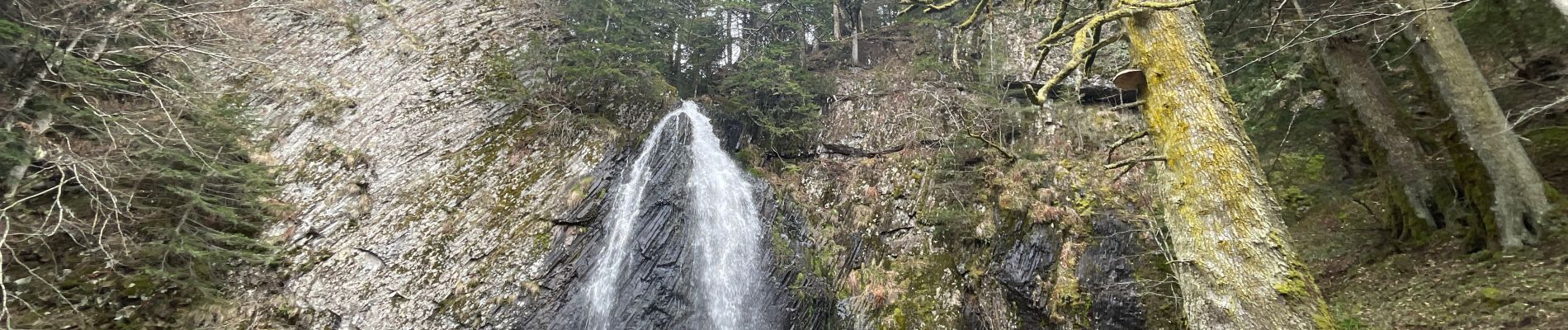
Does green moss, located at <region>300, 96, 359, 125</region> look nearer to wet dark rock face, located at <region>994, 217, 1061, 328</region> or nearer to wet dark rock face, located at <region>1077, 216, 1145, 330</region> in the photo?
wet dark rock face, located at <region>994, 217, 1061, 328</region>

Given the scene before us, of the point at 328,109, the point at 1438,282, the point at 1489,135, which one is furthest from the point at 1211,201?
the point at 328,109

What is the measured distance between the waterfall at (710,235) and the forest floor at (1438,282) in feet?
23.1

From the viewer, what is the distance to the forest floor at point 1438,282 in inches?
152

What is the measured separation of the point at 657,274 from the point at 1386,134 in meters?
9.03

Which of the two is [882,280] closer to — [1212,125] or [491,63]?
[1212,125]

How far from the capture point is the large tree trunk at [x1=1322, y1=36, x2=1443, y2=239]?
568 cm

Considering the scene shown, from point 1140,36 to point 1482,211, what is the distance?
4.58 m

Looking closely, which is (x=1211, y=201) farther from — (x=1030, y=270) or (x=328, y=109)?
(x=328, y=109)

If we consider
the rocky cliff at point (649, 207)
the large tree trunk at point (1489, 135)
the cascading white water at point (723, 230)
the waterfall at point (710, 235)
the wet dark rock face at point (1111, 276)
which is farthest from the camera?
the cascading white water at point (723, 230)

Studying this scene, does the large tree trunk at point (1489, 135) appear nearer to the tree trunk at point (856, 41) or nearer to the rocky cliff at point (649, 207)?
the rocky cliff at point (649, 207)

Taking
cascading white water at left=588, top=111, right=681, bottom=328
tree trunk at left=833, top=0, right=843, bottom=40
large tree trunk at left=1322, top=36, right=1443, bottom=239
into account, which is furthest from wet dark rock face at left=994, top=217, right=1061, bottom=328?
tree trunk at left=833, top=0, right=843, bottom=40

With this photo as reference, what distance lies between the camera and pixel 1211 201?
8.48 ft

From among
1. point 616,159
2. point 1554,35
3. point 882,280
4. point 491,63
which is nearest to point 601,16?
point 491,63

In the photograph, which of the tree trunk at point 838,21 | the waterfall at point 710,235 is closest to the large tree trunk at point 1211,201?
the waterfall at point 710,235
